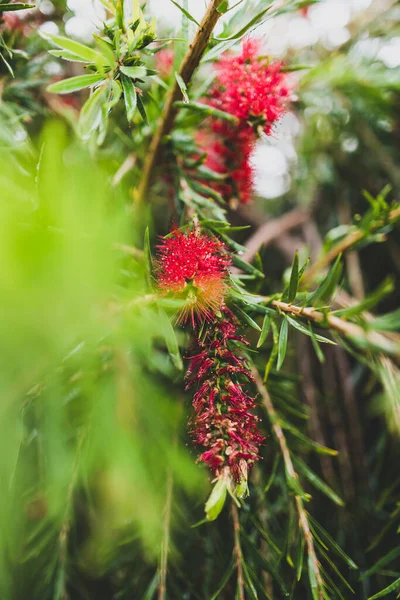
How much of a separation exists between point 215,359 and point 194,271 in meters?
0.09

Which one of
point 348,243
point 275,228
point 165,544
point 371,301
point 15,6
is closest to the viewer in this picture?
point 371,301

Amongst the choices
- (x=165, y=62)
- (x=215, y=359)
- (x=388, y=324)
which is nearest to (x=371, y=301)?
(x=388, y=324)

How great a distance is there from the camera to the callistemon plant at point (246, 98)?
50cm

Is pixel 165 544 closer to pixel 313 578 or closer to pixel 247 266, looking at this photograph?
pixel 313 578

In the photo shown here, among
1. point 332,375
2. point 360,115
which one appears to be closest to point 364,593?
point 332,375

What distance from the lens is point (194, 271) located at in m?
0.42

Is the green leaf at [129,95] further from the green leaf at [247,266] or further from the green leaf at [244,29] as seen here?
the green leaf at [247,266]

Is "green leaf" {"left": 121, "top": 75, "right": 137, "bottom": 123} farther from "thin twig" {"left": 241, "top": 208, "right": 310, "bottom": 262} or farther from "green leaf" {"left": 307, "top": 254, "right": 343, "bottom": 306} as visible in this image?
"thin twig" {"left": 241, "top": 208, "right": 310, "bottom": 262}

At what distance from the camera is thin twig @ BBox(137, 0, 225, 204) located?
1.28ft

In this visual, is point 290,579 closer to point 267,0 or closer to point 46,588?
point 46,588

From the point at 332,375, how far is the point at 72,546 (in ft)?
2.03

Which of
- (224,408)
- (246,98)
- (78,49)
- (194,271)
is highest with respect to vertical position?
(78,49)

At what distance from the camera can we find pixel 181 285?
428 millimetres

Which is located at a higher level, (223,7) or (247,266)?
(223,7)
